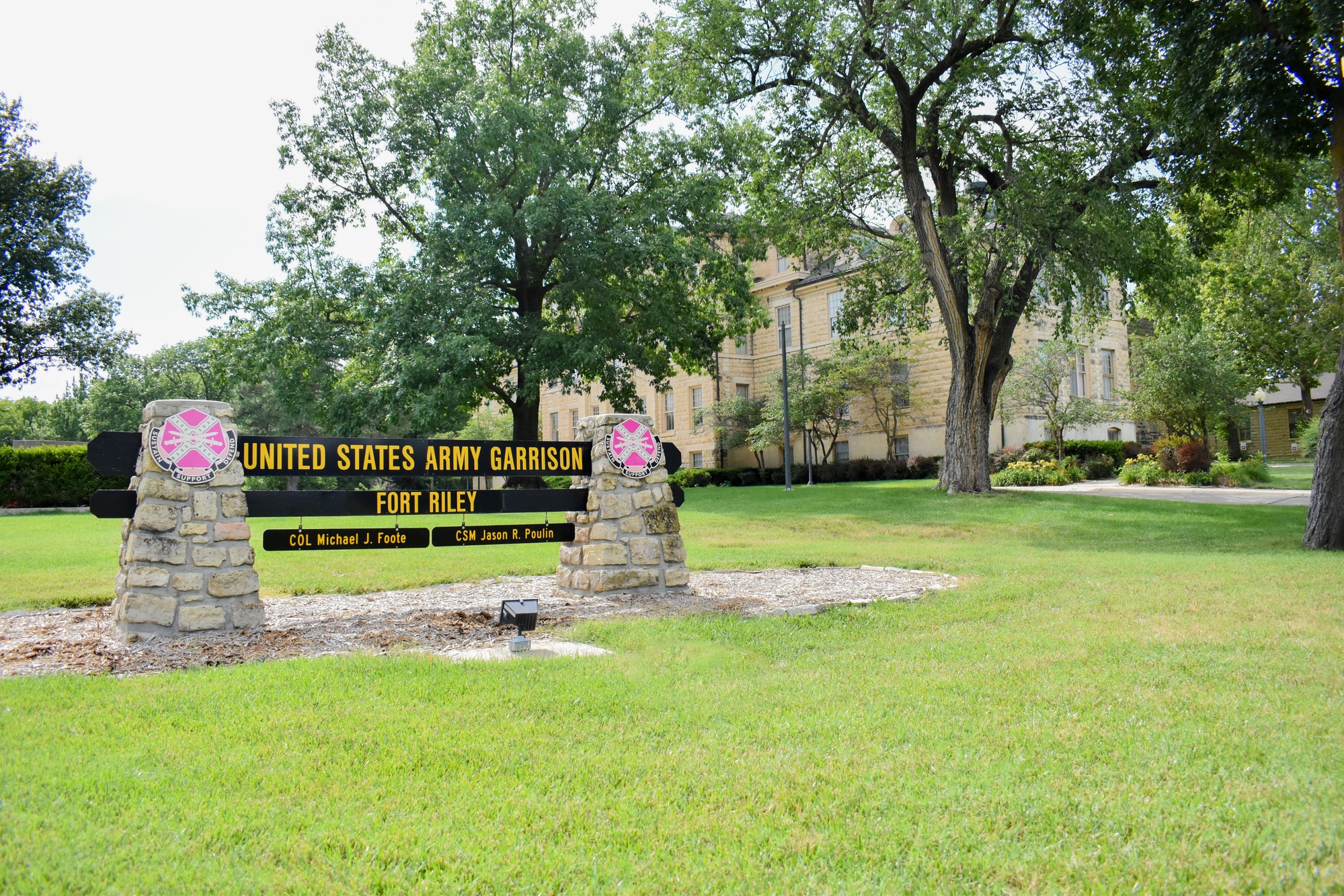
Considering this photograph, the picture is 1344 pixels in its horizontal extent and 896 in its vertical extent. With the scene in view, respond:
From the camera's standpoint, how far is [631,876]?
2.69 m

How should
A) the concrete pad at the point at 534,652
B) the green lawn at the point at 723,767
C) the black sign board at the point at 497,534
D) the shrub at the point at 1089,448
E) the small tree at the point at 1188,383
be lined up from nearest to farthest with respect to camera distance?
the green lawn at the point at 723,767 < the concrete pad at the point at 534,652 < the black sign board at the point at 497,534 < the small tree at the point at 1188,383 < the shrub at the point at 1089,448

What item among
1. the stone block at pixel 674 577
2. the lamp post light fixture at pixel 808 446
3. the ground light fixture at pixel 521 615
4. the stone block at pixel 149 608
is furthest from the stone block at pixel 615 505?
the lamp post light fixture at pixel 808 446

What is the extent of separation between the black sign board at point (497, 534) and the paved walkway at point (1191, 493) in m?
15.9

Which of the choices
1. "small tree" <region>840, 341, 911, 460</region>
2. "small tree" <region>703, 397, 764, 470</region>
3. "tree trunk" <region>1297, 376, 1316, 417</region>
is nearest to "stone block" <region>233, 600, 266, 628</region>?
"small tree" <region>840, 341, 911, 460</region>

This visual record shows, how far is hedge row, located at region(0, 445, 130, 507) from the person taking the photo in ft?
90.3

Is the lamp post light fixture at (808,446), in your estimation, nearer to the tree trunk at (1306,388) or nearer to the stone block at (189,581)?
the tree trunk at (1306,388)

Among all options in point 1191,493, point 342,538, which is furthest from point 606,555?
point 1191,493

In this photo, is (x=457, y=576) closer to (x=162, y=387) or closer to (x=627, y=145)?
(x=627, y=145)

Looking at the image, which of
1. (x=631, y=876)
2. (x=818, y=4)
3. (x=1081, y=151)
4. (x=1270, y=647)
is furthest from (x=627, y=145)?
(x=631, y=876)

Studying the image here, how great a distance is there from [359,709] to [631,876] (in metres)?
2.22

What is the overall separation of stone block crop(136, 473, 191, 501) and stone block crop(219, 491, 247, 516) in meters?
0.24

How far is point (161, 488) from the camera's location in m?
6.62

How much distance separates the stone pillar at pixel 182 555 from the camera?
6.53 m

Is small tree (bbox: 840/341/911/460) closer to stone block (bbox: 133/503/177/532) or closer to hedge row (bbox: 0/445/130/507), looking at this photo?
hedge row (bbox: 0/445/130/507)
